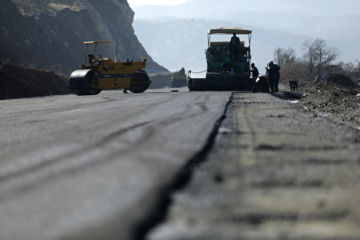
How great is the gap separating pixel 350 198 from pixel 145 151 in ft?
5.68

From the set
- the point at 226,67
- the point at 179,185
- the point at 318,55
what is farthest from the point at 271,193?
the point at 318,55

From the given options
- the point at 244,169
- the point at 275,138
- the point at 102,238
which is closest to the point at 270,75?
the point at 275,138

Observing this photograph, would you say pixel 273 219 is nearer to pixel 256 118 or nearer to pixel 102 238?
pixel 102 238

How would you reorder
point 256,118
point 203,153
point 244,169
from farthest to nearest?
point 256,118
point 203,153
point 244,169

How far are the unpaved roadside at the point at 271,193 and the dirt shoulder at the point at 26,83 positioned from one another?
67.1 feet

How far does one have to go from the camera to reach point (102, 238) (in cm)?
189

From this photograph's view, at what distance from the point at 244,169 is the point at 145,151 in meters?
0.92

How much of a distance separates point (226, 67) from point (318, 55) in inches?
1890

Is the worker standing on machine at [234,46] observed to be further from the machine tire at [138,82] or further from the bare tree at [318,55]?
the bare tree at [318,55]

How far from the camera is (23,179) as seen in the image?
2.90 m

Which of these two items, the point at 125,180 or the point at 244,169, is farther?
the point at 244,169

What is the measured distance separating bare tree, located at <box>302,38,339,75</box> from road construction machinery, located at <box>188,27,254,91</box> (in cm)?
4202

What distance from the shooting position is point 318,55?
6712 cm

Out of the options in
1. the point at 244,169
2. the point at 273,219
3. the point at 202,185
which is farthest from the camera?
the point at 244,169
